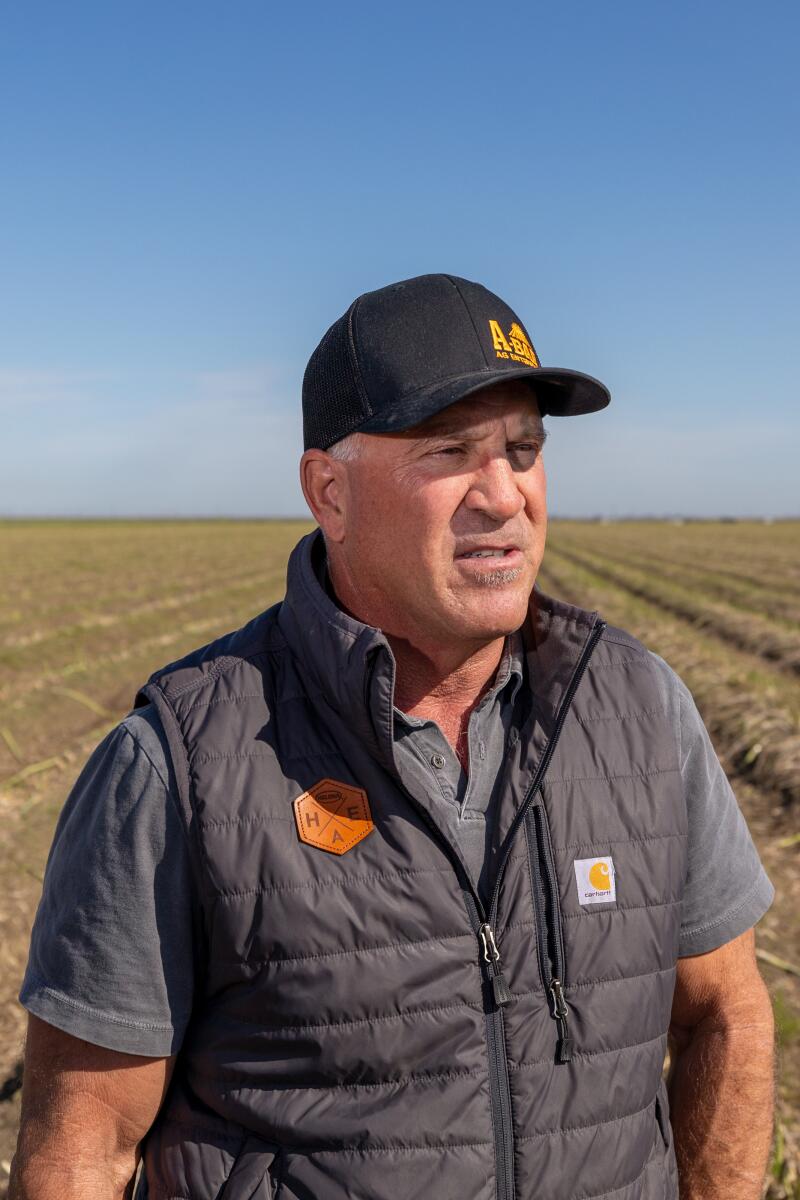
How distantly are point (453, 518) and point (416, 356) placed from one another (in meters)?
0.31

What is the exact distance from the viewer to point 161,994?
1.64 metres

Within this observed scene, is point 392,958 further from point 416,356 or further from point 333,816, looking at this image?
point 416,356

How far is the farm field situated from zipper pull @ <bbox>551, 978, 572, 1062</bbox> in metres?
1.56

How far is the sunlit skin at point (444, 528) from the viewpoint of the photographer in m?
1.82

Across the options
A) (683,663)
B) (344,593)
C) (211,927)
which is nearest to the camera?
(211,927)

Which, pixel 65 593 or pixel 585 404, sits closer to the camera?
pixel 585 404

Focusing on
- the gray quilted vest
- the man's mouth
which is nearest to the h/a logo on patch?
the gray quilted vest

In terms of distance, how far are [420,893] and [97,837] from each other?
563 mm

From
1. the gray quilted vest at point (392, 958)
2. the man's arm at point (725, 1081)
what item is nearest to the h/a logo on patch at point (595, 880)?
the gray quilted vest at point (392, 958)

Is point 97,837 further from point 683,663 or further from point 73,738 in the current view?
point 683,663

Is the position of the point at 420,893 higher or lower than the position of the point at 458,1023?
higher

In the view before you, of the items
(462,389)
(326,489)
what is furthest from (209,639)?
(462,389)

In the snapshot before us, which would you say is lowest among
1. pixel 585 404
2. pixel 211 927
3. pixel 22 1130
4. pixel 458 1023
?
pixel 22 1130

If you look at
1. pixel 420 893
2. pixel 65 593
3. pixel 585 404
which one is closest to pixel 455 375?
pixel 585 404
